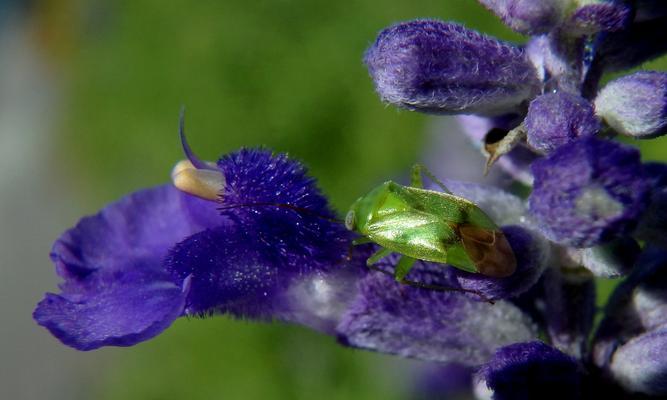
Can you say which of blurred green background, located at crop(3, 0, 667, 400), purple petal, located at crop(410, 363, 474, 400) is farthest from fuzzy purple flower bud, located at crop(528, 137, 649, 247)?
blurred green background, located at crop(3, 0, 667, 400)

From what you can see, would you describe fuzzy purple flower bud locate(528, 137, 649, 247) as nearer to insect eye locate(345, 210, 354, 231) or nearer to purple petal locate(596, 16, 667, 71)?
purple petal locate(596, 16, 667, 71)

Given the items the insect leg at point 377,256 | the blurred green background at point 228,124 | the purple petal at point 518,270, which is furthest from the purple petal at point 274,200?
the blurred green background at point 228,124

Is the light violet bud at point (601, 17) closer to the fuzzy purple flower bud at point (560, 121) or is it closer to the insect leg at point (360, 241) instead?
the fuzzy purple flower bud at point (560, 121)

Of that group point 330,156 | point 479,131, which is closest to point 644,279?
point 479,131

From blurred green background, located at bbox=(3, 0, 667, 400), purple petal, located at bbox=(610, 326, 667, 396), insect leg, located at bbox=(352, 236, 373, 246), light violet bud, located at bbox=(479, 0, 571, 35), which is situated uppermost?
blurred green background, located at bbox=(3, 0, 667, 400)

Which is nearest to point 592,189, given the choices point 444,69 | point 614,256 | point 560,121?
point 560,121

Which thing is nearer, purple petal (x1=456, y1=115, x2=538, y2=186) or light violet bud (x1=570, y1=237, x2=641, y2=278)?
light violet bud (x1=570, y1=237, x2=641, y2=278)

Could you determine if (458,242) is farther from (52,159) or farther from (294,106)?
(52,159)
